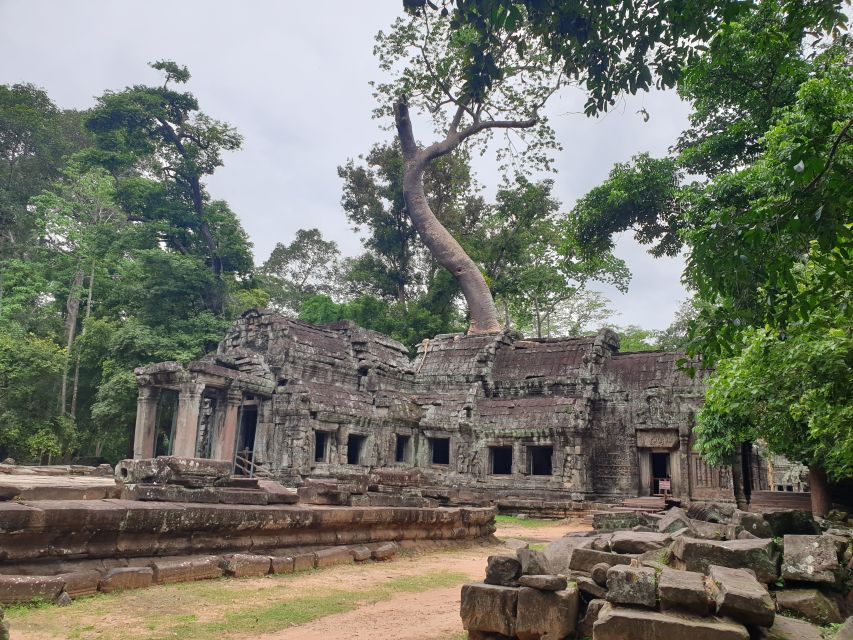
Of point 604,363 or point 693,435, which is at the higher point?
point 604,363

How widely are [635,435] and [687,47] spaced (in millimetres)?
15800

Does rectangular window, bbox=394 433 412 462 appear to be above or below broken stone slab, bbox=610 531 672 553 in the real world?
above

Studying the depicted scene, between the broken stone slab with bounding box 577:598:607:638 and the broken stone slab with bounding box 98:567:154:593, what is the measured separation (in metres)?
4.07

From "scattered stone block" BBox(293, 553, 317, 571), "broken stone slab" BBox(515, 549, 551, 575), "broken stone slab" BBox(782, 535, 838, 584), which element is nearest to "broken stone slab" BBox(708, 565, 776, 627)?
"broken stone slab" BBox(782, 535, 838, 584)

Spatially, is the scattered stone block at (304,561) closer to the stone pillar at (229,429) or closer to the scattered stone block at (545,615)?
the scattered stone block at (545,615)

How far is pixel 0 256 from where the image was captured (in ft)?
105

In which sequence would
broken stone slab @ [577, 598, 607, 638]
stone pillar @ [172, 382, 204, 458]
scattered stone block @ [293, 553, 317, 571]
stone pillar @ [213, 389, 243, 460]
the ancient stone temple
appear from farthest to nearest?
stone pillar @ [213, 389, 243, 460]
the ancient stone temple
stone pillar @ [172, 382, 204, 458]
scattered stone block @ [293, 553, 317, 571]
broken stone slab @ [577, 598, 607, 638]

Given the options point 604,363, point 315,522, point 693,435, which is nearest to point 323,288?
point 604,363

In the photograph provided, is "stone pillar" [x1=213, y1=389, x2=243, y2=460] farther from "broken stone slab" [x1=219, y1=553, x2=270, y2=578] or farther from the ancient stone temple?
"broken stone slab" [x1=219, y1=553, x2=270, y2=578]

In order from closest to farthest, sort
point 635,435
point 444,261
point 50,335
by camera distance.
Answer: point 635,435 → point 50,335 → point 444,261

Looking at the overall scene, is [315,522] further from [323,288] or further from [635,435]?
[323,288]

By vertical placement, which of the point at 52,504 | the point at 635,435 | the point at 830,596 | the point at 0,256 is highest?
the point at 0,256

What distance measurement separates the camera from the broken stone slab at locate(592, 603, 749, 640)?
371 centimetres

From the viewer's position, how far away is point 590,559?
565cm
